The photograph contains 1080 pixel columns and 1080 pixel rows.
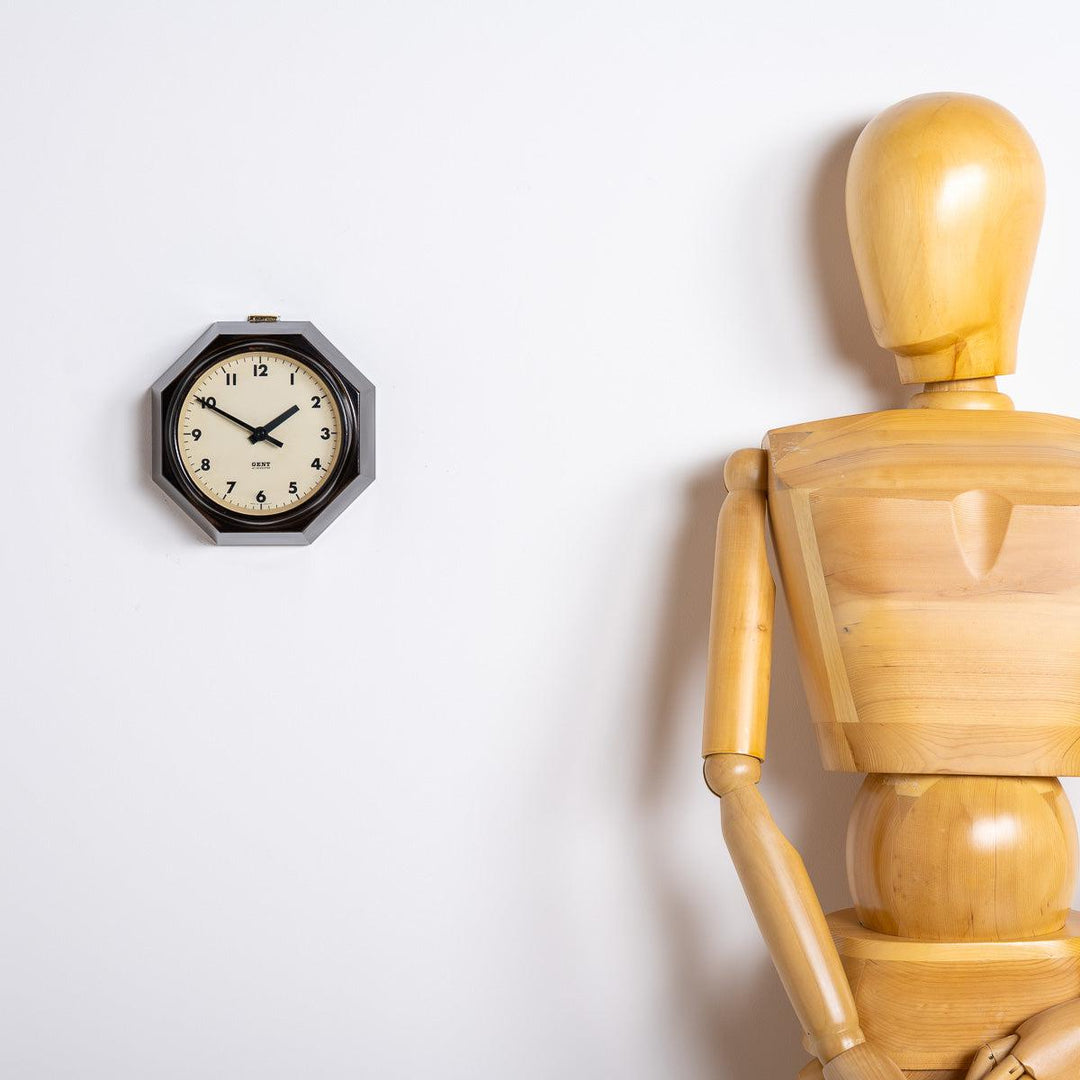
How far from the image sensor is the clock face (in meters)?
1.30

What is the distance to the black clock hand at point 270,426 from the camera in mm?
1299

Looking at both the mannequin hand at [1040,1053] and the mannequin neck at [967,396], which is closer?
the mannequin hand at [1040,1053]

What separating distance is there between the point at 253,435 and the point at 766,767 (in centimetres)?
65

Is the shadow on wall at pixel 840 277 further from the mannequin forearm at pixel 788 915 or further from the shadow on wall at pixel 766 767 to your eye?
the mannequin forearm at pixel 788 915

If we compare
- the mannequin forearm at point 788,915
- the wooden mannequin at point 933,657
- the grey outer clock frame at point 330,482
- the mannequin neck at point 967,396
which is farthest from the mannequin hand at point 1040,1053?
the grey outer clock frame at point 330,482

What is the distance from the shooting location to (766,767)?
1307mm

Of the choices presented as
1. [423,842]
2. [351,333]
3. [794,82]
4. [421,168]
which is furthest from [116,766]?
[794,82]

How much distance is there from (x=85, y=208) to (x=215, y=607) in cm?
47

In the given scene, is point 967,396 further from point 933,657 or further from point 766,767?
point 766,767

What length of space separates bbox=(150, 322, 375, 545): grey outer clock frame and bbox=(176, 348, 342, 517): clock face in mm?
17

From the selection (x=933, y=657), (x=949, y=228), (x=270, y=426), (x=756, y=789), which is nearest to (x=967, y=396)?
(x=949, y=228)

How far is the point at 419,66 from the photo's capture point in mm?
1345

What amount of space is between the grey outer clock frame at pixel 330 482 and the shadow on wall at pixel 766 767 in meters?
0.35

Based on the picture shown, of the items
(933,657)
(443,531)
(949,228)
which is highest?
(949,228)
